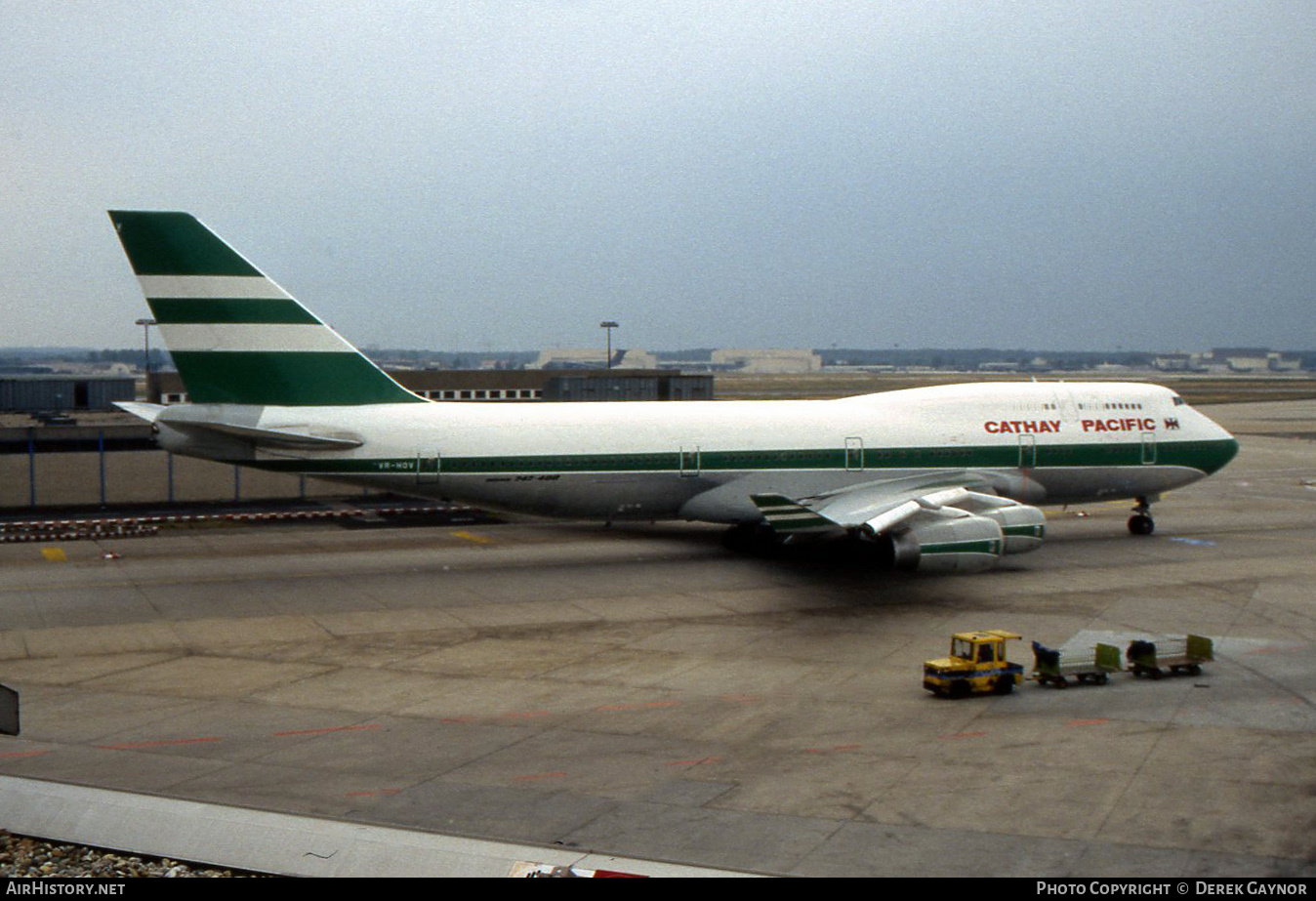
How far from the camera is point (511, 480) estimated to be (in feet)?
102

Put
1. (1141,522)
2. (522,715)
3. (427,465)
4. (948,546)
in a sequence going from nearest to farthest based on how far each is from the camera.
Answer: (522,715) < (948,546) < (427,465) < (1141,522)

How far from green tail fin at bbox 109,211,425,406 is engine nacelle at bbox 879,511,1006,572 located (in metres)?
14.2

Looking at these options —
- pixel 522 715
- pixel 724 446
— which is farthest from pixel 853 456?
pixel 522 715

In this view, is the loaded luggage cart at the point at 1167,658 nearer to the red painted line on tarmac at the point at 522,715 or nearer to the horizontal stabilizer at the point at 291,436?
the red painted line on tarmac at the point at 522,715

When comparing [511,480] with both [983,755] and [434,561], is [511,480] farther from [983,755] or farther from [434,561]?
[983,755]

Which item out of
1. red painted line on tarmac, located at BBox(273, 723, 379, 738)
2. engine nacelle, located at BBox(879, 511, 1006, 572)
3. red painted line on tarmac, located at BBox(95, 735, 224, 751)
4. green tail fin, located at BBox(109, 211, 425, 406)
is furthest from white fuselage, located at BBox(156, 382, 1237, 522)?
red painted line on tarmac, located at BBox(95, 735, 224, 751)

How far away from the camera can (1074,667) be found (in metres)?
20.6

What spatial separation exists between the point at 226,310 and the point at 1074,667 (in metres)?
21.2

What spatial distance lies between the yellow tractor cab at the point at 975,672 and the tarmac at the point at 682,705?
0.38 meters

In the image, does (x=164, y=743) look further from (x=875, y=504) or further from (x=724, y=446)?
(x=875, y=504)

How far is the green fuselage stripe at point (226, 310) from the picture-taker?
2873 cm

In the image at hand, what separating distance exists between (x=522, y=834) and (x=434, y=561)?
800 inches

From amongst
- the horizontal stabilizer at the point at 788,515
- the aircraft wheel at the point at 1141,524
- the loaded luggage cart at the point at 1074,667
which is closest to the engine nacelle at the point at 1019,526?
the horizontal stabilizer at the point at 788,515
